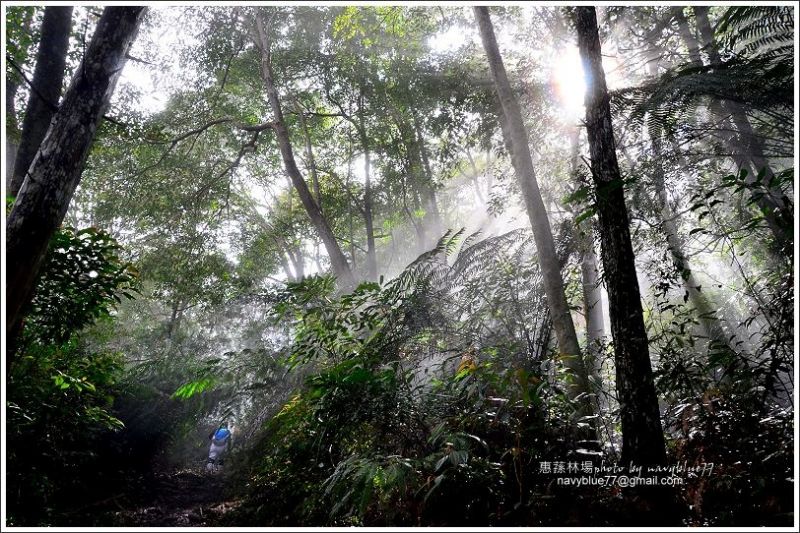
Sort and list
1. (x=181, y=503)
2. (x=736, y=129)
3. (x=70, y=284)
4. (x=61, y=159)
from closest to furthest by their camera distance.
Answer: (x=61, y=159)
(x=70, y=284)
(x=181, y=503)
(x=736, y=129)

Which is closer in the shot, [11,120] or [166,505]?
[11,120]

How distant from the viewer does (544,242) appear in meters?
5.07

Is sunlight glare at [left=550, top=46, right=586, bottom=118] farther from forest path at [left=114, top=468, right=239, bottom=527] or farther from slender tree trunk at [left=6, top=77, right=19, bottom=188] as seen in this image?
forest path at [left=114, top=468, right=239, bottom=527]

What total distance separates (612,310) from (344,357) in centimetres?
275

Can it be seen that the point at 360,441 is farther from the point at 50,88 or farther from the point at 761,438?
the point at 50,88

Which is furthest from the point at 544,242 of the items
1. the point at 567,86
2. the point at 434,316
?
the point at 567,86

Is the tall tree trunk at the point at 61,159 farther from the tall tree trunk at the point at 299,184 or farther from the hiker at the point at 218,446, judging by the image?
the hiker at the point at 218,446

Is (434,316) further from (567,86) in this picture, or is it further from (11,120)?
(567,86)

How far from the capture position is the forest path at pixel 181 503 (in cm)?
506

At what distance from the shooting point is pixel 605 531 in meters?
2.60

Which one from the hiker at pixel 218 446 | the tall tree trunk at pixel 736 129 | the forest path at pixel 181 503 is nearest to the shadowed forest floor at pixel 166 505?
the forest path at pixel 181 503

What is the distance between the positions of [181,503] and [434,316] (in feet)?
14.7

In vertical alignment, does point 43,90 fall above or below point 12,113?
below

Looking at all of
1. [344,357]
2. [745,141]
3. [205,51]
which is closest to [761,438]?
[344,357]
